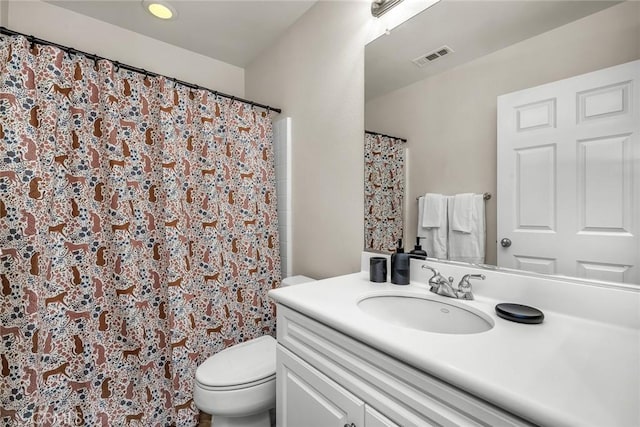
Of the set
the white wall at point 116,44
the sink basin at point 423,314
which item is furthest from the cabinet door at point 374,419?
the white wall at point 116,44

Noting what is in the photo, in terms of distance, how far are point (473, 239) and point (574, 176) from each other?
0.35 m

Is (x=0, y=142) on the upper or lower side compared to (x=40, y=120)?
lower

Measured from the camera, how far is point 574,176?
81cm

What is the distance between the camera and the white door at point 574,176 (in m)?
0.74

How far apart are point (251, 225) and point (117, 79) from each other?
107 centimetres

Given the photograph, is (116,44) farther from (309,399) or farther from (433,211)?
(309,399)

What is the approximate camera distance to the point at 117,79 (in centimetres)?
150

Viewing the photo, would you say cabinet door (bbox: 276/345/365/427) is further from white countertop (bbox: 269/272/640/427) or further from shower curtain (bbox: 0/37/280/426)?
shower curtain (bbox: 0/37/280/426)

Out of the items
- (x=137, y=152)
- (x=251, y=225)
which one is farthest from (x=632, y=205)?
(x=137, y=152)

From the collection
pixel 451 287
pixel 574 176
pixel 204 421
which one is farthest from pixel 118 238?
pixel 574 176

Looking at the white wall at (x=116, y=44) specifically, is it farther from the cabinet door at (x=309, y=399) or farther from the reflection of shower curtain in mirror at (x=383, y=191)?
the cabinet door at (x=309, y=399)

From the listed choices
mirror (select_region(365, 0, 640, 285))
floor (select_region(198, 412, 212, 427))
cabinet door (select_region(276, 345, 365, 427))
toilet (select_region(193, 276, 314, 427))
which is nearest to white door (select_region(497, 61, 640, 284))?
mirror (select_region(365, 0, 640, 285))

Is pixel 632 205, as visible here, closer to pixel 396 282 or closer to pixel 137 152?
pixel 396 282

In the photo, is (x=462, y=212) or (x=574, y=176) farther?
(x=462, y=212)
